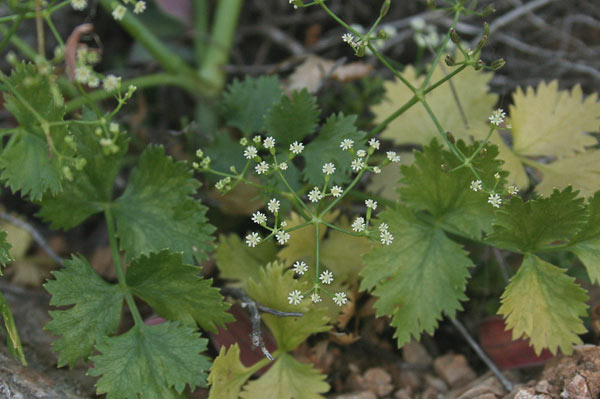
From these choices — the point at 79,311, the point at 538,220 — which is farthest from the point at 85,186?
the point at 538,220

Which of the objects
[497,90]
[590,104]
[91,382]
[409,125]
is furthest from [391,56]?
[91,382]

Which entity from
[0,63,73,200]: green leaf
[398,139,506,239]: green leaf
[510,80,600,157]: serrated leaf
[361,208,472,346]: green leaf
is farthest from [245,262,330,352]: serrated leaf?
[510,80,600,157]: serrated leaf

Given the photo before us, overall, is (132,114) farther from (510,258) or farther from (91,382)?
(510,258)

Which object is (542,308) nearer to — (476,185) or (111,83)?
(476,185)

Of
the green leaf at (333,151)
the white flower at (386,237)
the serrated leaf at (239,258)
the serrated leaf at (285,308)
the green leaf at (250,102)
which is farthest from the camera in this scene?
the green leaf at (250,102)

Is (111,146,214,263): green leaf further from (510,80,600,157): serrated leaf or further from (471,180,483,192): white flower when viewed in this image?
(510,80,600,157): serrated leaf

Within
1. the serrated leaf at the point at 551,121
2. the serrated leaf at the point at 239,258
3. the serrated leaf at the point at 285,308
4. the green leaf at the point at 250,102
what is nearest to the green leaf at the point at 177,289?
the serrated leaf at the point at 285,308

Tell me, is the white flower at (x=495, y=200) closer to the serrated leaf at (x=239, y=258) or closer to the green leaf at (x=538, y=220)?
the green leaf at (x=538, y=220)
